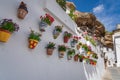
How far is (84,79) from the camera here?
661 cm

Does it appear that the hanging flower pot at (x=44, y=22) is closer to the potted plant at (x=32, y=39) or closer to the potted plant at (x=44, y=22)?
the potted plant at (x=44, y=22)

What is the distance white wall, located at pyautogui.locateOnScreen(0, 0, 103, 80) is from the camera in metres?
2.50

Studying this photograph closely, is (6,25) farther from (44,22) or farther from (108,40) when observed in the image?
(108,40)

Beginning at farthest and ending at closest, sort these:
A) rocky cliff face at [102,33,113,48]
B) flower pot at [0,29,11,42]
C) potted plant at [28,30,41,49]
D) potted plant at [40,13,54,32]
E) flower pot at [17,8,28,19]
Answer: rocky cliff face at [102,33,113,48]
potted plant at [40,13,54,32]
potted plant at [28,30,41,49]
flower pot at [17,8,28,19]
flower pot at [0,29,11,42]

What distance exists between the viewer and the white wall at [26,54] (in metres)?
2.50

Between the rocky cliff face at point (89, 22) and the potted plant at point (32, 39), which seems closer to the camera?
the potted plant at point (32, 39)

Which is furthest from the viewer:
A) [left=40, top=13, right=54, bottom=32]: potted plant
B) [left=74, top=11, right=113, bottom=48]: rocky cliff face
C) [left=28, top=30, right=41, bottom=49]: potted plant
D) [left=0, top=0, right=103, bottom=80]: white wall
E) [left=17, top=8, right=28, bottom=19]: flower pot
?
[left=74, top=11, right=113, bottom=48]: rocky cliff face

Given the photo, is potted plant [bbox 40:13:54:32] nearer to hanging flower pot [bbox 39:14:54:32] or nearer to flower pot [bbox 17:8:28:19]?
hanging flower pot [bbox 39:14:54:32]

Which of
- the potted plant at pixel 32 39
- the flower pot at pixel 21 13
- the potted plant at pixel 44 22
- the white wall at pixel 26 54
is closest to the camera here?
the white wall at pixel 26 54

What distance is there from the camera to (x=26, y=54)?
296 centimetres

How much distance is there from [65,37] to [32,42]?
2177mm

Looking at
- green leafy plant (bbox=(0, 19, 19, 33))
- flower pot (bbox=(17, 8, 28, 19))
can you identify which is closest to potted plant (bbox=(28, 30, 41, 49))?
flower pot (bbox=(17, 8, 28, 19))

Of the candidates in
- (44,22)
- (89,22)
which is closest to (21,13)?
(44,22)

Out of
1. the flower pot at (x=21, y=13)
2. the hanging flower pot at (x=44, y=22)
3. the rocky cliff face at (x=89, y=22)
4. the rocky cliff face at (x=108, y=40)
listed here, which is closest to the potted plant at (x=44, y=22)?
the hanging flower pot at (x=44, y=22)
